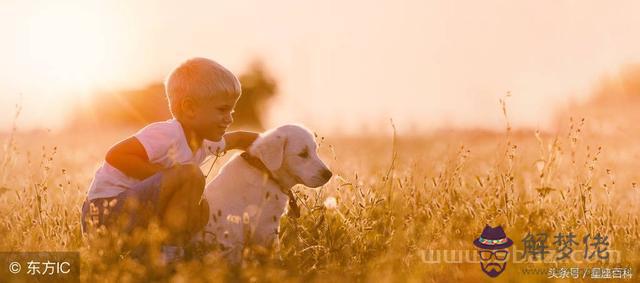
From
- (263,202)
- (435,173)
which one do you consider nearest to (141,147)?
(263,202)

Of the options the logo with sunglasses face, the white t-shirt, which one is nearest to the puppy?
the white t-shirt

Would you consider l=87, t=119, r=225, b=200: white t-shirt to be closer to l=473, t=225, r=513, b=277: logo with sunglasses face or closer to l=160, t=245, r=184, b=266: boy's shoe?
l=160, t=245, r=184, b=266: boy's shoe

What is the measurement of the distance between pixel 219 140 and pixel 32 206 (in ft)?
4.98

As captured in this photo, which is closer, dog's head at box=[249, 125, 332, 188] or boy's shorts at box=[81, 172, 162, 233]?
boy's shorts at box=[81, 172, 162, 233]

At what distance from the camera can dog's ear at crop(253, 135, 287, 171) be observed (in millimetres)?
5297

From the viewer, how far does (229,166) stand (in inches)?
211

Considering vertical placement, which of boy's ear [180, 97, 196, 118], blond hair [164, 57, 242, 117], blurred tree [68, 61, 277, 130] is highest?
blond hair [164, 57, 242, 117]

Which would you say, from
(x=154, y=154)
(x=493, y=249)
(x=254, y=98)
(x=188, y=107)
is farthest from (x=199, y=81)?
(x=254, y=98)

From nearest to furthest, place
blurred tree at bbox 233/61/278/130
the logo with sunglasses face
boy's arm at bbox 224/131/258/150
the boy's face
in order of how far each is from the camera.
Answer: the logo with sunglasses face
the boy's face
boy's arm at bbox 224/131/258/150
blurred tree at bbox 233/61/278/130

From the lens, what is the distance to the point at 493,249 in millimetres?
5031

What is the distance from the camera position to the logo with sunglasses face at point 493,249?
484cm

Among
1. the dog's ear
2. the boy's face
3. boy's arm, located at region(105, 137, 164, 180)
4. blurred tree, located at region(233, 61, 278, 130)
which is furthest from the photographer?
blurred tree, located at region(233, 61, 278, 130)

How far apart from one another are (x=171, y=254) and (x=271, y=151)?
1004mm

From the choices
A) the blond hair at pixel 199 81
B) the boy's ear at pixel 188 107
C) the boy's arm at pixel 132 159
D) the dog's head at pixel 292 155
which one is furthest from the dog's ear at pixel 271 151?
the boy's arm at pixel 132 159
